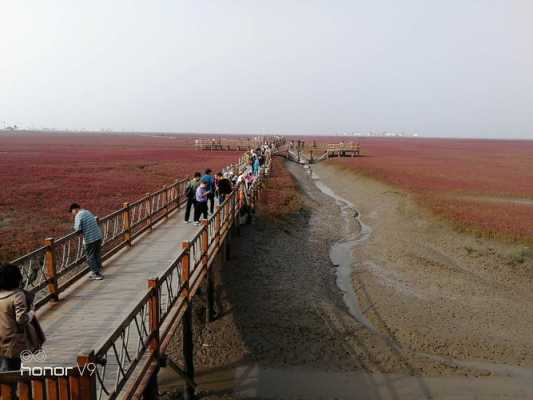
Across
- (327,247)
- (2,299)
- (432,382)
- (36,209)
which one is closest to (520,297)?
(432,382)

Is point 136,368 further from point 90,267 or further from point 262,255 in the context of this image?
point 262,255

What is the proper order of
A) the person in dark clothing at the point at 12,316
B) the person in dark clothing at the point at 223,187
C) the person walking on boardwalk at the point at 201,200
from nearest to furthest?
1. the person in dark clothing at the point at 12,316
2. the person walking on boardwalk at the point at 201,200
3. the person in dark clothing at the point at 223,187

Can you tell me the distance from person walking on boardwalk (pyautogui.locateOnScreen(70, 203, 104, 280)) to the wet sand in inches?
105

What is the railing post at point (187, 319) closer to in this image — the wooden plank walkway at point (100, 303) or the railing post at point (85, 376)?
the wooden plank walkway at point (100, 303)

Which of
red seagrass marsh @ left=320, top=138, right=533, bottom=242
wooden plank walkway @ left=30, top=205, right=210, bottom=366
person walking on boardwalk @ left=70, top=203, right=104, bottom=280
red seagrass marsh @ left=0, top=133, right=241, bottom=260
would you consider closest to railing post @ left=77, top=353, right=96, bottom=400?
wooden plank walkway @ left=30, top=205, right=210, bottom=366

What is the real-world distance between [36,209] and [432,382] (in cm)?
2007

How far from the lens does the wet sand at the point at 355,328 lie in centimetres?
835

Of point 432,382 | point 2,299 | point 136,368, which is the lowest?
point 432,382

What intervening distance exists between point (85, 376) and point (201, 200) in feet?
29.4

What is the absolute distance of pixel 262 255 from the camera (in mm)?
15305

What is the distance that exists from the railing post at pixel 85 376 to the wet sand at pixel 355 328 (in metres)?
4.82

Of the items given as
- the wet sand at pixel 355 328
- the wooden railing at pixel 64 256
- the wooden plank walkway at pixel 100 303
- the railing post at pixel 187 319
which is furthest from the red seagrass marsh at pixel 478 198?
the railing post at pixel 187 319

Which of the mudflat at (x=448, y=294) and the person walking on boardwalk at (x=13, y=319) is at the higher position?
the person walking on boardwalk at (x=13, y=319)

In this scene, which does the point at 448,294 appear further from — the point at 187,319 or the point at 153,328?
the point at 153,328
